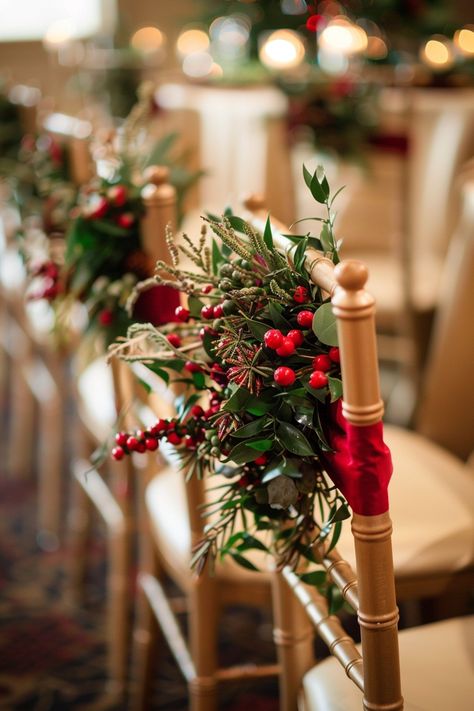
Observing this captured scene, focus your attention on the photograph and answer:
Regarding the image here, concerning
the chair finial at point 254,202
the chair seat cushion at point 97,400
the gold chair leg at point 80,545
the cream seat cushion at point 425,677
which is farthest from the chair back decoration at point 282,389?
the gold chair leg at point 80,545

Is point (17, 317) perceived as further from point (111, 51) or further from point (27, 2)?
point (27, 2)

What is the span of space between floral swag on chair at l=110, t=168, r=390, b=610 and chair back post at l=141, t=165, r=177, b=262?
270 mm

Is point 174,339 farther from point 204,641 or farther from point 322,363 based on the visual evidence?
point 204,641

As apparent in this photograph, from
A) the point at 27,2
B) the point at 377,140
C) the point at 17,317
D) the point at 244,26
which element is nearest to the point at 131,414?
the point at 17,317

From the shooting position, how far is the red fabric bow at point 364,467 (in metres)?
0.73

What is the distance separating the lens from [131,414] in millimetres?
1464

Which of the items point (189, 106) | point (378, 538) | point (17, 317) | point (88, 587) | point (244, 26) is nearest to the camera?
point (378, 538)

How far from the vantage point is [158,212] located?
1191 mm

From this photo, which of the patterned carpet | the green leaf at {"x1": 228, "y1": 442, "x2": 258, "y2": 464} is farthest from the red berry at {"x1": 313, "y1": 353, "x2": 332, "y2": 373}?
the patterned carpet

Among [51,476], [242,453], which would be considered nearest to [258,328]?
[242,453]

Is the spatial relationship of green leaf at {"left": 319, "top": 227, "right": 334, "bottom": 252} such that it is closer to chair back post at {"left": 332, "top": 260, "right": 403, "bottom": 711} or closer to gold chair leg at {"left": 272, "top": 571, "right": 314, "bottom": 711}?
chair back post at {"left": 332, "top": 260, "right": 403, "bottom": 711}

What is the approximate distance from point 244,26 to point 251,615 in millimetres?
3565

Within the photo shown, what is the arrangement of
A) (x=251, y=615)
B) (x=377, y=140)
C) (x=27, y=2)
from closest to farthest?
(x=251, y=615), (x=377, y=140), (x=27, y=2)

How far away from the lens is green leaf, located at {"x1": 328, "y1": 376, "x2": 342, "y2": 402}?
77 cm
